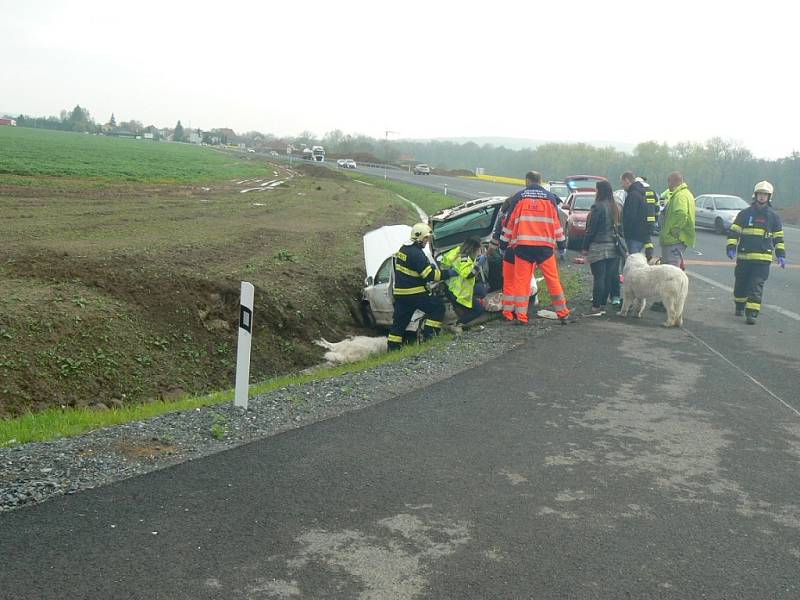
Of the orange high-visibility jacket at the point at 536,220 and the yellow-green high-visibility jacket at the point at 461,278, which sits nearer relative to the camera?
the orange high-visibility jacket at the point at 536,220

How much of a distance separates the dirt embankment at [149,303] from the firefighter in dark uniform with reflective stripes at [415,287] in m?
2.00

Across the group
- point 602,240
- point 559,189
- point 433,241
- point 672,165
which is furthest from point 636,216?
point 672,165

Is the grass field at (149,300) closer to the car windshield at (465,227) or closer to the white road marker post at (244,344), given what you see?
the car windshield at (465,227)

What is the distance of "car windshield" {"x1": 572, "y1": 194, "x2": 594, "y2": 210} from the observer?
22.8 metres

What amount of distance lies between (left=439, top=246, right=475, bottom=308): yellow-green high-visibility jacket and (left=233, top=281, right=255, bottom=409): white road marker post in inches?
201

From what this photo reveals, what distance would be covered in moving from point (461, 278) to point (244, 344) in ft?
17.0

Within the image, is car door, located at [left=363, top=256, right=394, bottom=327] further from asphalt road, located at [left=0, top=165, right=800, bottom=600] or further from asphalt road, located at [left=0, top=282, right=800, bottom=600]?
asphalt road, located at [left=0, top=282, right=800, bottom=600]

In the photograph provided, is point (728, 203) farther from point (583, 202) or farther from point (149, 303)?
point (149, 303)

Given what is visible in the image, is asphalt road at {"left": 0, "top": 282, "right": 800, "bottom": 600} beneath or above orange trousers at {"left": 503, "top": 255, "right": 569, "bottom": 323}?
beneath

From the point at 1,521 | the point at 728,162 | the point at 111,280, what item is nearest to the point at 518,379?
the point at 1,521

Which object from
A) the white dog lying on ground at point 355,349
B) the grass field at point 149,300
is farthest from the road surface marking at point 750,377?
the grass field at point 149,300

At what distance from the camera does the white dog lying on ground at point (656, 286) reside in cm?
1127

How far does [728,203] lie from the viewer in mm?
30266

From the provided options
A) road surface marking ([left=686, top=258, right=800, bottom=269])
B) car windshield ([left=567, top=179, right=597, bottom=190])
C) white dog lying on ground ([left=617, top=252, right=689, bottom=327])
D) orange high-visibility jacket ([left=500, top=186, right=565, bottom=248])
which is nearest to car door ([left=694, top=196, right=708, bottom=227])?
car windshield ([left=567, top=179, right=597, bottom=190])
